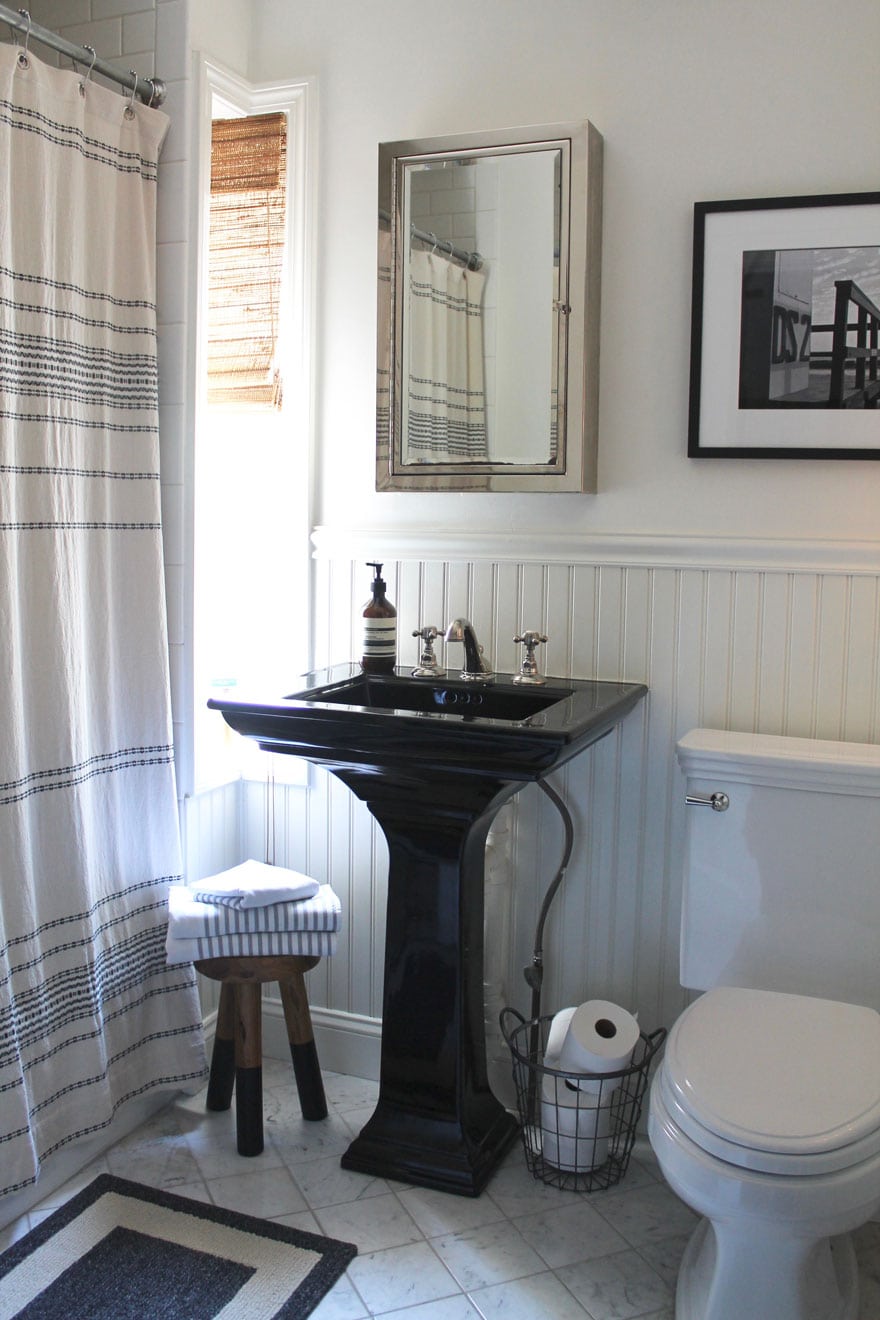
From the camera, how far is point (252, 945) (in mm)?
2240

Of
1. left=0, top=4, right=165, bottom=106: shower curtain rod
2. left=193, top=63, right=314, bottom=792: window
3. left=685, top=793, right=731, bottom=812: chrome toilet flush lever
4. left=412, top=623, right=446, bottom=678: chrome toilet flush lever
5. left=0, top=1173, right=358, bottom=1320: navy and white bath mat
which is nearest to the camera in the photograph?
A: left=0, top=1173, right=358, bottom=1320: navy and white bath mat

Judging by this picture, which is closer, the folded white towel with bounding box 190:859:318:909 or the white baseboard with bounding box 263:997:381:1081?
the folded white towel with bounding box 190:859:318:909

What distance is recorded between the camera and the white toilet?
5.15ft

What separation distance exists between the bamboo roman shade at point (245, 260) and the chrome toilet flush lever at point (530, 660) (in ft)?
2.87

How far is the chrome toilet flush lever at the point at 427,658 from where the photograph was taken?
7.61ft

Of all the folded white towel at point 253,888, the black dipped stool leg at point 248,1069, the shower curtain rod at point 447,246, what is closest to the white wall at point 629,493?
the shower curtain rod at point 447,246

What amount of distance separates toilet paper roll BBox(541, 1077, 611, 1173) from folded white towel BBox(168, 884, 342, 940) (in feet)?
1.75

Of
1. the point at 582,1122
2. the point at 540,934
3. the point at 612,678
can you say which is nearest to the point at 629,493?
the point at 612,678

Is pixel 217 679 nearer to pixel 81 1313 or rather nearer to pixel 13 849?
pixel 13 849

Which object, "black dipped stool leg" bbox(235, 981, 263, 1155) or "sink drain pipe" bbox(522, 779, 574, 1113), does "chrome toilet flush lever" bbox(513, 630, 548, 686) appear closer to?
"sink drain pipe" bbox(522, 779, 574, 1113)

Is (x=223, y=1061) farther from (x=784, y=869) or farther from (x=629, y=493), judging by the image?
(x=629, y=493)

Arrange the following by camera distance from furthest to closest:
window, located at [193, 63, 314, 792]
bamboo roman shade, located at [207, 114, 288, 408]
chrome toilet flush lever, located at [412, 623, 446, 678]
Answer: bamboo roman shade, located at [207, 114, 288, 408] < window, located at [193, 63, 314, 792] < chrome toilet flush lever, located at [412, 623, 446, 678]

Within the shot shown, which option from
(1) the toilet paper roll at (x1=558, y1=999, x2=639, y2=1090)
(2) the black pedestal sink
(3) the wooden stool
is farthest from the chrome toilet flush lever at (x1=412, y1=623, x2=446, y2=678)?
(1) the toilet paper roll at (x1=558, y1=999, x2=639, y2=1090)

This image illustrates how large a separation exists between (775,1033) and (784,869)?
13.3 inches
